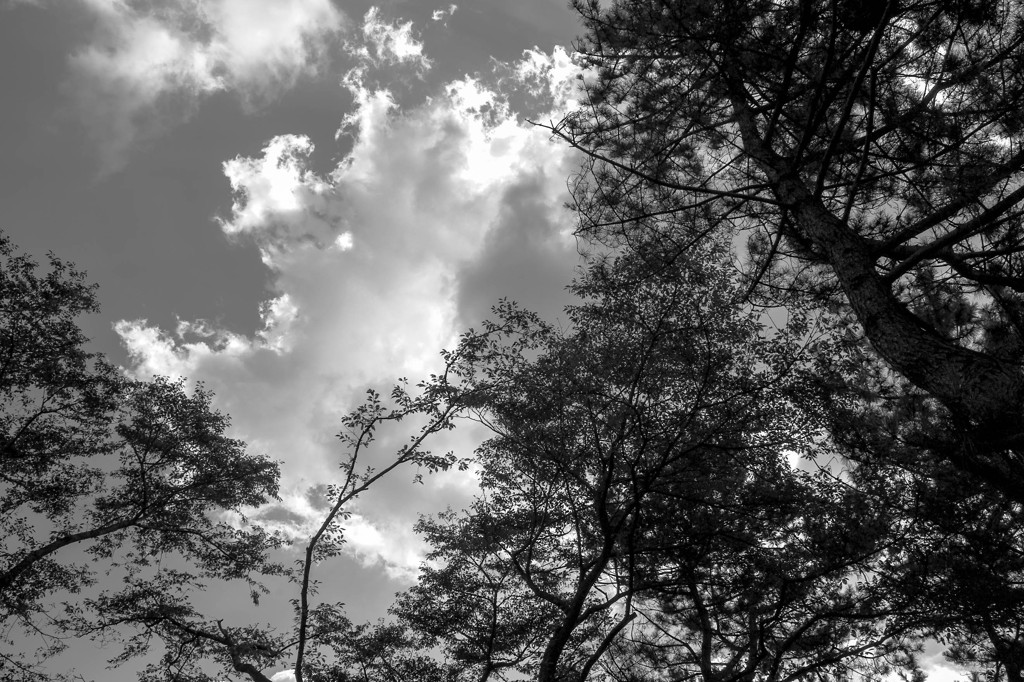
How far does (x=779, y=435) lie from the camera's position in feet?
25.6

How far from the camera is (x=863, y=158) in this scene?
5277 millimetres

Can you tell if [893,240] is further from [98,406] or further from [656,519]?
[98,406]

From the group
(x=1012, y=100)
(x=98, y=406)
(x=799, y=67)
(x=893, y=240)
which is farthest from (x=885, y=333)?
(x=98, y=406)

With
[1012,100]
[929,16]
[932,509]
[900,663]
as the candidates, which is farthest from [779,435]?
[900,663]

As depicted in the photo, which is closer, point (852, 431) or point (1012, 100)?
point (1012, 100)

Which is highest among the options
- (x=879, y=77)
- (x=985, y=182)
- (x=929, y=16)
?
(x=879, y=77)

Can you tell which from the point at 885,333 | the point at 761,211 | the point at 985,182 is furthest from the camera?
the point at 761,211

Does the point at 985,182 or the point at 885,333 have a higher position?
the point at 985,182

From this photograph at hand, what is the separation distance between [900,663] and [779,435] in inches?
252

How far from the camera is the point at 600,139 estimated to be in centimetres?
712

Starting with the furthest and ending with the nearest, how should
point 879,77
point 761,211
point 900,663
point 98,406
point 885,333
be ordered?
1. point 98,406
2. point 900,663
3. point 761,211
4. point 879,77
5. point 885,333

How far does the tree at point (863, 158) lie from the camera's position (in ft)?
14.3

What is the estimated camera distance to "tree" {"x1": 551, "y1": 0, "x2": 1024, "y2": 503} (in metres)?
4.36

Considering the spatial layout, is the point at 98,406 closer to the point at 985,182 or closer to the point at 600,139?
the point at 600,139
